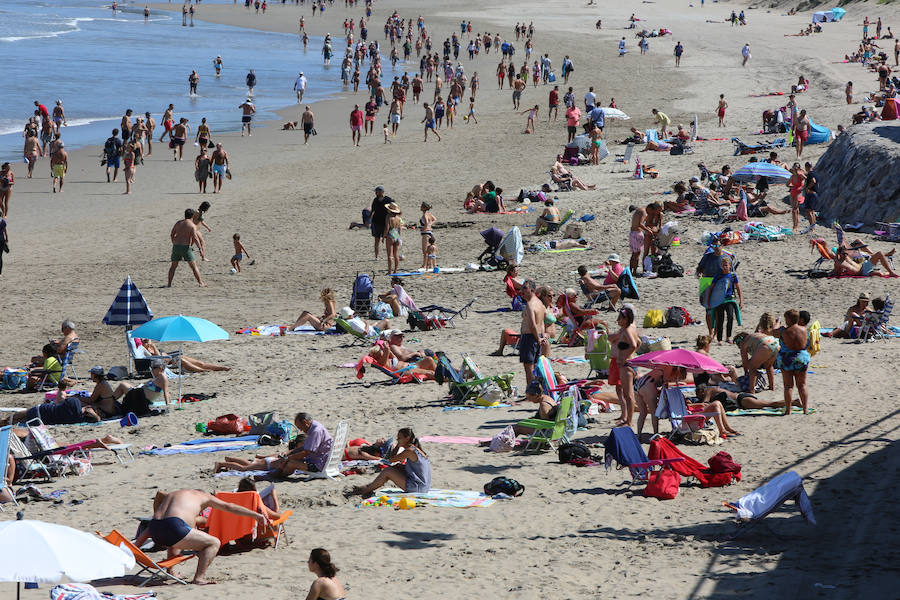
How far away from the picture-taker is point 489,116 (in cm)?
3756

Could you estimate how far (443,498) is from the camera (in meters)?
9.30

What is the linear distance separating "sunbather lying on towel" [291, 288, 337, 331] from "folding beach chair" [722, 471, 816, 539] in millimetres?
8356

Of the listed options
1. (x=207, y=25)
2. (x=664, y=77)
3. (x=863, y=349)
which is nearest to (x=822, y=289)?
(x=863, y=349)

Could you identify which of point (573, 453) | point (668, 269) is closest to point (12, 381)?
point (573, 453)

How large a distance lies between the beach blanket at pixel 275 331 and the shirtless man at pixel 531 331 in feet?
14.0

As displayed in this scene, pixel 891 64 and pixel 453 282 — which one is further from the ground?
pixel 891 64

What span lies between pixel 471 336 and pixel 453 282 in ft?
10.4

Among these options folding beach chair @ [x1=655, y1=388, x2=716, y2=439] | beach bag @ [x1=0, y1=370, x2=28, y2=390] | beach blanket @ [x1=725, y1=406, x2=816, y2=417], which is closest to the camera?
folding beach chair @ [x1=655, y1=388, x2=716, y2=439]

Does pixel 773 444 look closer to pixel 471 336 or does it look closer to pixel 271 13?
pixel 471 336

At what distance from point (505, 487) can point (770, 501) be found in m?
2.23

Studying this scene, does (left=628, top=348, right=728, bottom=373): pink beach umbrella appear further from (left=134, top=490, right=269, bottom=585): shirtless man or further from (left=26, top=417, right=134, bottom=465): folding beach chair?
(left=26, top=417, right=134, bottom=465): folding beach chair

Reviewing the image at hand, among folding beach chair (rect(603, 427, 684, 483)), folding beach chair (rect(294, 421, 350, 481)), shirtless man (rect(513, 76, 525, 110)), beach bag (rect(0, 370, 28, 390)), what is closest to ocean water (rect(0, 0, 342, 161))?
shirtless man (rect(513, 76, 525, 110))

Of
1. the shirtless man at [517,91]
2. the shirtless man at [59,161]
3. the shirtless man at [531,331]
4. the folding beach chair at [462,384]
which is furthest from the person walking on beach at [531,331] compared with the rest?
the shirtless man at [517,91]

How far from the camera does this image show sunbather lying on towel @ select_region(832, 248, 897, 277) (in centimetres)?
1748
